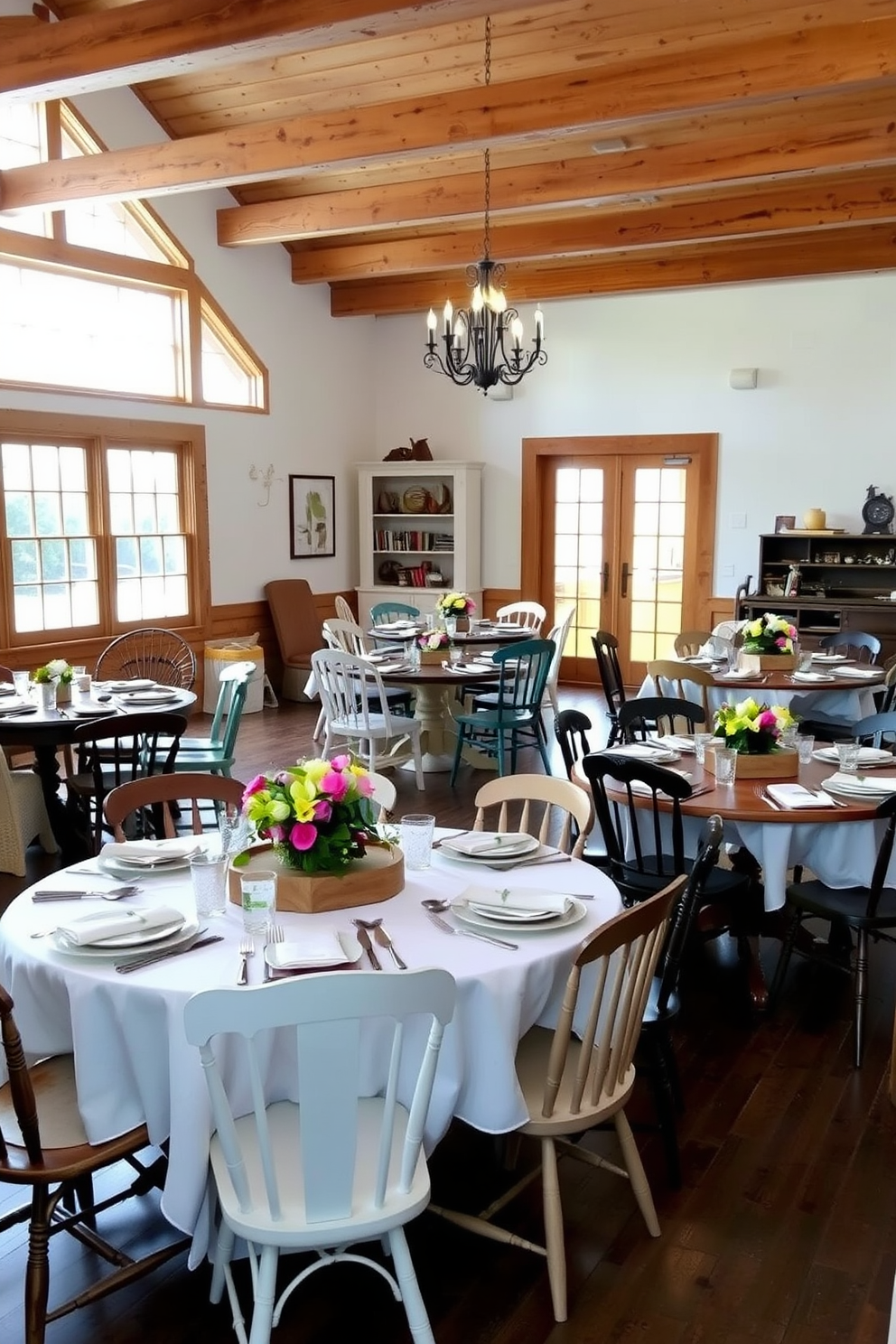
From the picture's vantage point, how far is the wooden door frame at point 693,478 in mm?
9273

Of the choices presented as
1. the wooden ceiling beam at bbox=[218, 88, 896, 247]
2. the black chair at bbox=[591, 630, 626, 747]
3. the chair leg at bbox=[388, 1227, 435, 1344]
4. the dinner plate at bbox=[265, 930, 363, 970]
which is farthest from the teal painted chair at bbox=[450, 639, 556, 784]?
the chair leg at bbox=[388, 1227, 435, 1344]

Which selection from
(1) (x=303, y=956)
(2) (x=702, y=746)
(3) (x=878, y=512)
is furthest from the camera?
(3) (x=878, y=512)

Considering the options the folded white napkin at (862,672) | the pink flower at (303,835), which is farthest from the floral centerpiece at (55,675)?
the folded white napkin at (862,672)

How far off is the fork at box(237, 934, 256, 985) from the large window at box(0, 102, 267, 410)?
19.1ft

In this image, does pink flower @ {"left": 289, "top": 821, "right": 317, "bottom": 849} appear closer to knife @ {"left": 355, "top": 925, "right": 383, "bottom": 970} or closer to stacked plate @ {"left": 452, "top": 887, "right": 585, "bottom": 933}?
knife @ {"left": 355, "top": 925, "right": 383, "bottom": 970}

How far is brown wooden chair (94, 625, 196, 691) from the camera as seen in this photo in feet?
25.4

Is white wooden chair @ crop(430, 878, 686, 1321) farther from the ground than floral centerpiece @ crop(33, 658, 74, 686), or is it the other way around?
floral centerpiece @ crop(33, 658, 74, 686)

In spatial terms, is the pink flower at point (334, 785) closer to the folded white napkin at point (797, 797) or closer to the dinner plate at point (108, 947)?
the dinner plate at point (108, 947)

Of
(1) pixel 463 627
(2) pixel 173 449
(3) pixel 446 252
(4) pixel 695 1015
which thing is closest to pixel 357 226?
(3) pixel 446 252

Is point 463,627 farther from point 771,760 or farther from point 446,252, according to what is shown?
point 771,760

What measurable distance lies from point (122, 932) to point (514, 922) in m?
0.83

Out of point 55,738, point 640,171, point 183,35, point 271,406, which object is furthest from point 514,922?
point 271,406

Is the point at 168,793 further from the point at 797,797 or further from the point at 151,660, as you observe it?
the point at 151,660

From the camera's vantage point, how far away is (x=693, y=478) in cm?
940
